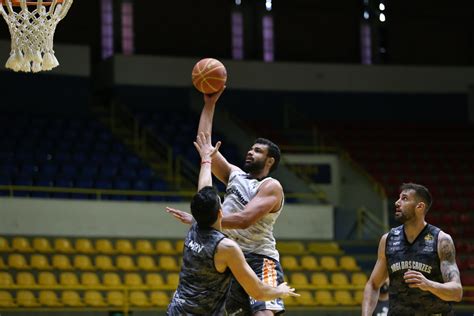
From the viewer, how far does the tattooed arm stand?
6.91m

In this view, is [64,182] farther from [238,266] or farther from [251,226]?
[238,266]

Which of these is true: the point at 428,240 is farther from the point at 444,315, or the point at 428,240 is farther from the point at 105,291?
the point at 105,291

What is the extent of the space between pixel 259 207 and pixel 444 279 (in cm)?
155

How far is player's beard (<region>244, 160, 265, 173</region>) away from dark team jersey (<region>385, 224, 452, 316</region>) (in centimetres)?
127

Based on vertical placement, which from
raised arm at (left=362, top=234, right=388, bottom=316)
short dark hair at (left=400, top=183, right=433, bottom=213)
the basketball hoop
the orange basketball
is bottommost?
raised arm at (left=362, top=234, right=388, bottom=316)

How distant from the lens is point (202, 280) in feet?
20.0

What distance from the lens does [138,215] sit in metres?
17.6

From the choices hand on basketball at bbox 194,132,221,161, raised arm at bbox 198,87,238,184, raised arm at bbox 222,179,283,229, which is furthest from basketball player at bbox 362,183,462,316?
hand on basketball at bbox 194,132,221,161

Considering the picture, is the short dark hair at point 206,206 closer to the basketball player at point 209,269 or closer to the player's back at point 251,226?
the basketball player at point 209,269

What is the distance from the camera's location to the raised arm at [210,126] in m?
7.01

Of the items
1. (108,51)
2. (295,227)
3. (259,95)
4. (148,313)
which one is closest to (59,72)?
(108,51)

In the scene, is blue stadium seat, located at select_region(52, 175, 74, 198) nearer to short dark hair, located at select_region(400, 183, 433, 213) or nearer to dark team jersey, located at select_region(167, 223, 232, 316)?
short dark hair, located at select_region(400, 183, 433, 213)

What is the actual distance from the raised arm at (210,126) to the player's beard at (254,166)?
25 centimetres

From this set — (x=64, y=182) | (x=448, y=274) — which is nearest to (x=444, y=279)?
(x=448, y=274)
